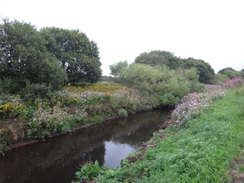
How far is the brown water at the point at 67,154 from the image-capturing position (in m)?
6.12

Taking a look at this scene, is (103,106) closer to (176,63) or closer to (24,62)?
(24,62)

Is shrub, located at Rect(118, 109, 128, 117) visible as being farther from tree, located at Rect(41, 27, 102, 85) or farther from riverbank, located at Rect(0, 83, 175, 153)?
tree, located at Rect(41, 27, 102, 85)

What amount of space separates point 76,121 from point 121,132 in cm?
322

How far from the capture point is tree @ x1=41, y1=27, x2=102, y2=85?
704 inches

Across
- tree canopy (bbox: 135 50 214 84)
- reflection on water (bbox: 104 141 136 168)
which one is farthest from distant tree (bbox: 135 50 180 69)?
reflection on water (bbox: 104 141 136 168)

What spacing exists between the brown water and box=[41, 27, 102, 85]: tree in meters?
8.66

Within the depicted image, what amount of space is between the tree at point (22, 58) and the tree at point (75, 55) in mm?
5550

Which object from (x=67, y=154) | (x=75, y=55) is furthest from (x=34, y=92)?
(x=75, y=55)

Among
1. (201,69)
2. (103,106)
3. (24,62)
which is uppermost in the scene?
(201,69)

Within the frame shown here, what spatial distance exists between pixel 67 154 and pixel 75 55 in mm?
12568

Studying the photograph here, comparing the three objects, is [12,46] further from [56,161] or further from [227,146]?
[227,146]

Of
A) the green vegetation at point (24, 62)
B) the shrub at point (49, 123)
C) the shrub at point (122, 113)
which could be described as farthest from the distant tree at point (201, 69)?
the shrub at point (49, 123)

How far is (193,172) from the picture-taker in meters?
3.59

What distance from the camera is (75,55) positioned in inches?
712
